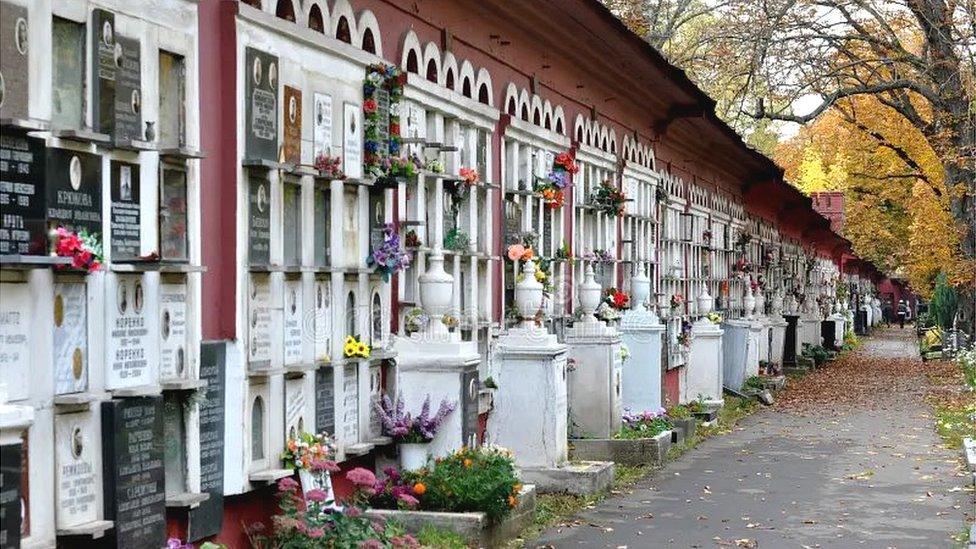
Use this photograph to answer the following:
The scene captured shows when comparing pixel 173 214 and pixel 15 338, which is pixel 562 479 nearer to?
pixel 173 214

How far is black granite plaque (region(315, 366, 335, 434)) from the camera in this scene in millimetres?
9844

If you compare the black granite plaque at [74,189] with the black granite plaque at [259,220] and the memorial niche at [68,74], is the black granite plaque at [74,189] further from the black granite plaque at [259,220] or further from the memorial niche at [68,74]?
the black granite plaque at [259,220]

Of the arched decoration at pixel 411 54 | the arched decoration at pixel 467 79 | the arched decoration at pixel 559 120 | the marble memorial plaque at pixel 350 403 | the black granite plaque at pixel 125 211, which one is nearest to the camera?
the black granite plaque at pixel 125 211

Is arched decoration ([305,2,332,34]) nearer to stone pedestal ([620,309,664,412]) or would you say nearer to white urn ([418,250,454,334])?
white urn ([418,250,454,334])

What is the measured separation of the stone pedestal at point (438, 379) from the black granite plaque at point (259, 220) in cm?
239

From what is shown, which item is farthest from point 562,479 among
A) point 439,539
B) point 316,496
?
point 316,496

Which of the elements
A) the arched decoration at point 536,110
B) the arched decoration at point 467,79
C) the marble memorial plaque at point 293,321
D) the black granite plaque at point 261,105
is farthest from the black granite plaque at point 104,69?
A: the arched decoration at point 536,110

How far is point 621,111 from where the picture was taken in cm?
2102

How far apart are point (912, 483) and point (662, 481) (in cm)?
245

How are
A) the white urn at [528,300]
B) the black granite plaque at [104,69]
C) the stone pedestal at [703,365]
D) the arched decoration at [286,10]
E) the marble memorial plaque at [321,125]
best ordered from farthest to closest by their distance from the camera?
the stone pedestal at [703,365] → the white urn at [528,300] → the marble memorial plaque at [321,125] → the arched decoration at [286,10] → the black granite plaque at [104,69]

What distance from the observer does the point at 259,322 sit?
892 centimetres

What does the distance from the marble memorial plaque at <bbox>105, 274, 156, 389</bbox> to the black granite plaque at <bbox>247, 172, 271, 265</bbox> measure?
4.32 ft

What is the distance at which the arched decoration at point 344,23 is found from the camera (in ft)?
33.5

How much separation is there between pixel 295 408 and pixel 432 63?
396 cm
